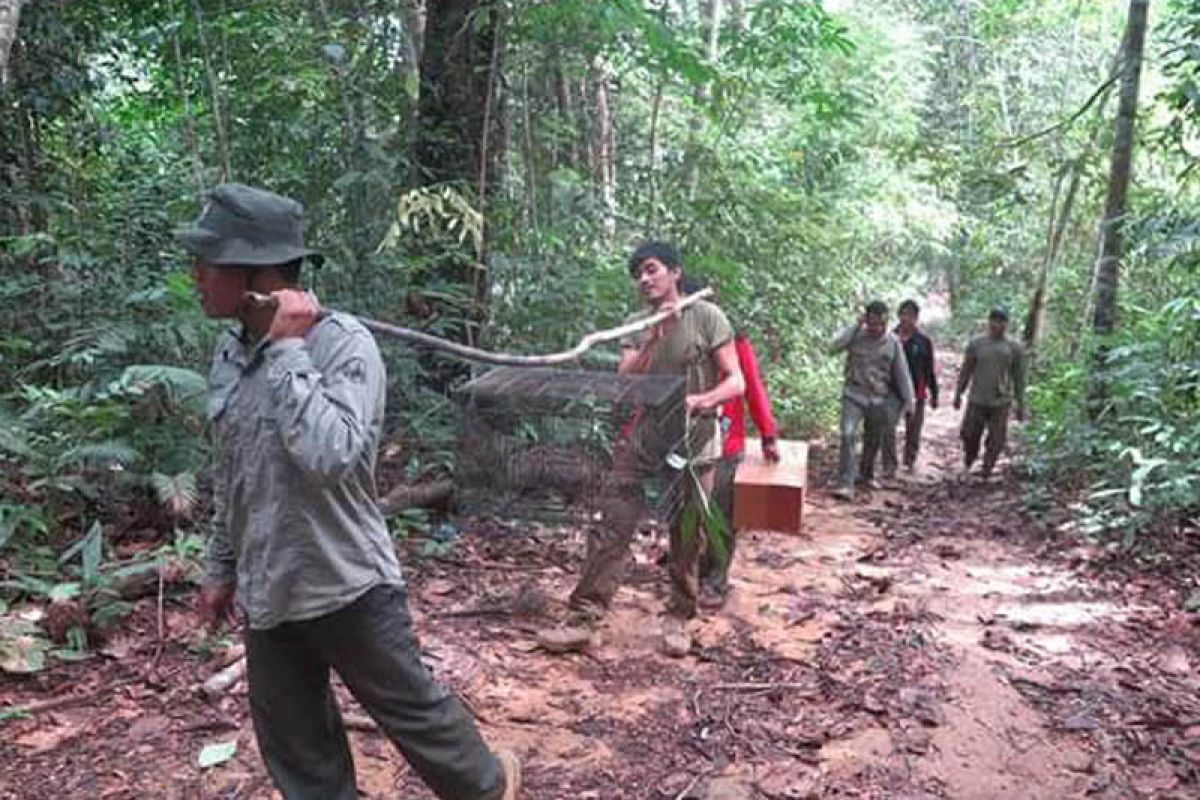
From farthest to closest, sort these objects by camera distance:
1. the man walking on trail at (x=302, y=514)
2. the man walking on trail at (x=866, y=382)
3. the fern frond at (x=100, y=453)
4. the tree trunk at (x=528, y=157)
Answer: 1. the man walking on trail at (x=866, y=382)
2. the tree trunk at (x=528, y=157)
3. the fern frond at (x=100, y=453)
4. the man walking on trail at (x=302, y=514)

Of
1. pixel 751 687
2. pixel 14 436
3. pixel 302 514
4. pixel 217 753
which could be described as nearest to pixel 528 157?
pixel 14 436

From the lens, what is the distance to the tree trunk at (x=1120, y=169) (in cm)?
912

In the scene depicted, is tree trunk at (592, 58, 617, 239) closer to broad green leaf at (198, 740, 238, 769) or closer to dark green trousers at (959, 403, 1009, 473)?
dark green trousers at (959, 403, 1009, 473)

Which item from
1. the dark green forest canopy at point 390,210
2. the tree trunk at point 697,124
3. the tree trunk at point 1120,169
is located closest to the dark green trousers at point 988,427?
the dark green forest canopy at point 390,210

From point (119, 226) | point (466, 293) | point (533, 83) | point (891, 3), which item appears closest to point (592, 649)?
point (466, 293)

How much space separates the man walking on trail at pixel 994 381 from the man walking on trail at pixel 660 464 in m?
6.29

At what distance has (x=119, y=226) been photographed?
22.8 feet

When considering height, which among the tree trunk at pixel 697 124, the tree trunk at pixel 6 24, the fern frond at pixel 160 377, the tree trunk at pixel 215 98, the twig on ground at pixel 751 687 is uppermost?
the tree trunk at pixel 697 124

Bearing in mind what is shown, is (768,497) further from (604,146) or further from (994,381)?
(604,146)

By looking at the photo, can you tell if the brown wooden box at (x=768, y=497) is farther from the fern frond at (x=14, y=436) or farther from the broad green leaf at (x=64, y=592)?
the fern frond at (x=14, y=436)

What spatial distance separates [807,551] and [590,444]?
3108 mm

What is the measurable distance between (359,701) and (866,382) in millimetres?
8019

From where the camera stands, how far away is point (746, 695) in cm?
452

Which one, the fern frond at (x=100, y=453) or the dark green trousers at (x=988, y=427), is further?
the dark green trousers at (x=988, y=427)
